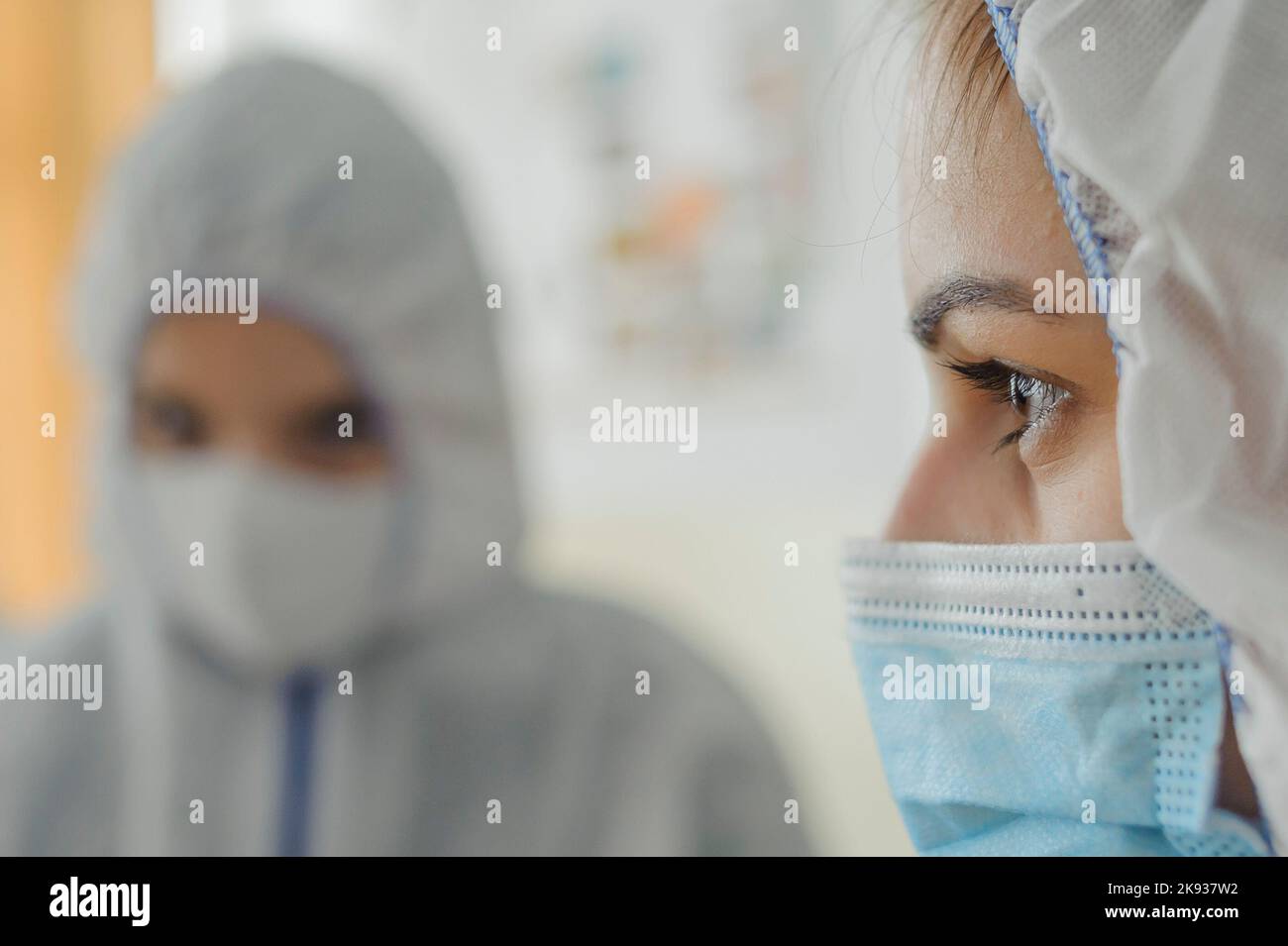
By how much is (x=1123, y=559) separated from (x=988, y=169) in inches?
7.0

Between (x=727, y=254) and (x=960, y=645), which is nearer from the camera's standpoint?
(x=960, y=645)

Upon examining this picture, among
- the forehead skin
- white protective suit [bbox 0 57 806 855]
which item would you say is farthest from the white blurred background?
the forehead skin

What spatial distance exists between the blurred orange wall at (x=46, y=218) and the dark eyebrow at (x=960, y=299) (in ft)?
6.68

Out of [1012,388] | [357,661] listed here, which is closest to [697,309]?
[357,661]

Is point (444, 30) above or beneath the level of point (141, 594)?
above

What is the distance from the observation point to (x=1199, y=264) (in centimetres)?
39

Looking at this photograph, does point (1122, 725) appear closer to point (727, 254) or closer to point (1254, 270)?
point (1254, 270)

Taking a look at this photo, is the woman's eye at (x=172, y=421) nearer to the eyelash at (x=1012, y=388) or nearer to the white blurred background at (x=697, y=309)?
the white blurred background at (x=697, y=309)

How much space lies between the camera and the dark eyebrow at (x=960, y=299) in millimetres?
453

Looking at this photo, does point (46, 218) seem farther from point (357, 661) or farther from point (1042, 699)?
point (1042, 699)

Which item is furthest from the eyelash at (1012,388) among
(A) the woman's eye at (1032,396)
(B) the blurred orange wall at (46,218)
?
(B) the blurred orange wall at (46,218)

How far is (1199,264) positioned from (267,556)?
0.98 metres
